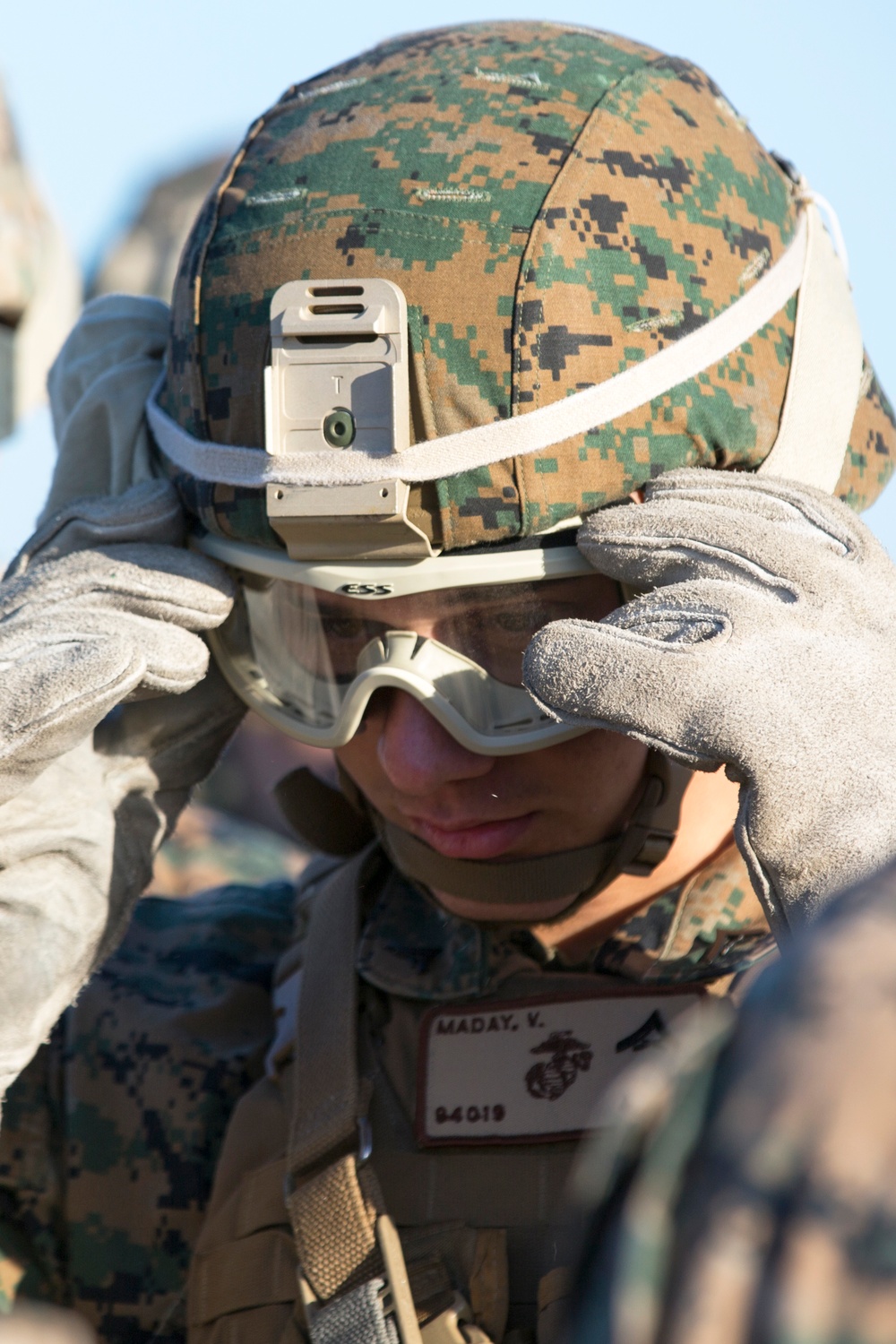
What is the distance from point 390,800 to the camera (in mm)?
1913

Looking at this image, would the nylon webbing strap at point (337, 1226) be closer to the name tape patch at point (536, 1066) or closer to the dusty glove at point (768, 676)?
the name tape patch at point (536, 1066)

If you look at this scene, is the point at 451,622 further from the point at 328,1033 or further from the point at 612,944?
the point at 328,1033

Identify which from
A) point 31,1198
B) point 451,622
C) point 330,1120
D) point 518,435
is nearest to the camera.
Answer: point 518,435

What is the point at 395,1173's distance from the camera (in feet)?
6.06

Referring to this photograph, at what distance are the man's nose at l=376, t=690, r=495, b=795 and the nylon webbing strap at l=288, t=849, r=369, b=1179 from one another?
13.9 inches

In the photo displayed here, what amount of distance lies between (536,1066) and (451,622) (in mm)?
584

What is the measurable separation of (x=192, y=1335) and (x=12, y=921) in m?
0.57

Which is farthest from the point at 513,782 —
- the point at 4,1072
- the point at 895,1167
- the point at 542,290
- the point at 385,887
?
the point at 895,1167

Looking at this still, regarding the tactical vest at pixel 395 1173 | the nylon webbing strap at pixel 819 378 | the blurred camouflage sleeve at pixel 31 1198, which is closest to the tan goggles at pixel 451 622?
the nylon webbing strap at pixel 819 378

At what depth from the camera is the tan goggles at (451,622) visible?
1688mm

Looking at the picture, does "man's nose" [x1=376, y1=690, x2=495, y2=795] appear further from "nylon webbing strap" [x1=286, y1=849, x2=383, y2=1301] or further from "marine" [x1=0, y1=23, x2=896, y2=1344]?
"nylon webbing strap" [x1=286, y1=849, x2=383, y2=1301]

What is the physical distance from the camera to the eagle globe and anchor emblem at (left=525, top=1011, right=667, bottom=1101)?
6.04 feet

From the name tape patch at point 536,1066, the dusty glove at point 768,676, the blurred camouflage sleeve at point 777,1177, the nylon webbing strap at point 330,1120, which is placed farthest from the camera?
the name tape patch at point 536,1066

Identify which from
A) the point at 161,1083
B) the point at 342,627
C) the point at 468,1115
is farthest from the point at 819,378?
the point at 161,1083
